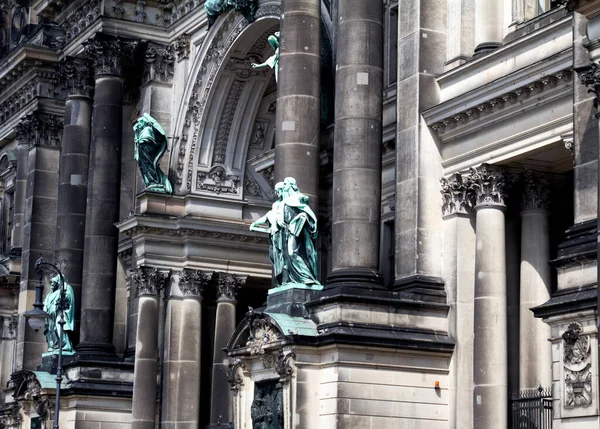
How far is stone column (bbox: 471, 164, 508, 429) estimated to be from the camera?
108 feet

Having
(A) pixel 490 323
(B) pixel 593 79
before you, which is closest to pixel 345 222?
(A) pixel 490 323

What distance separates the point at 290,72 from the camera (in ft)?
123

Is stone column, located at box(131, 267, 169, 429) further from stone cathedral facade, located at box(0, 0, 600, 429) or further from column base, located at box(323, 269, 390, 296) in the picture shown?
column base, located at box(323, 269, 390, 296)

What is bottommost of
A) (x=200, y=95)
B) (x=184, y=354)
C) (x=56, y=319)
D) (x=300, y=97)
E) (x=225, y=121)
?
(x=184, y=354)

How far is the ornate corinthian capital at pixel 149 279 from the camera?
4541 centimetres

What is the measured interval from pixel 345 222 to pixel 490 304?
3828 mm

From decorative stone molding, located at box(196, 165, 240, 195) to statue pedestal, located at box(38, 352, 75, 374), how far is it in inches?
269

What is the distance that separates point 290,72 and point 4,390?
74.4ft

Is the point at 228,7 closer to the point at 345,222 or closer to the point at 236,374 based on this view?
the point at 345,222

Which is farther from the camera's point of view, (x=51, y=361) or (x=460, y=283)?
(x=51, y=361)

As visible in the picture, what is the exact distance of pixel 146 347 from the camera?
148 ft

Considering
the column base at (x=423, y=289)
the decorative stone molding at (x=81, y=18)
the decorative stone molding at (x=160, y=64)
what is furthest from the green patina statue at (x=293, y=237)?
the decorative stone molding at (x=81, y=18)

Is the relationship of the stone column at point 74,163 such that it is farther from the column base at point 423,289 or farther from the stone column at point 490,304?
the stone column at point 490,304

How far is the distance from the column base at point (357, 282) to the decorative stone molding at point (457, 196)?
239cm
